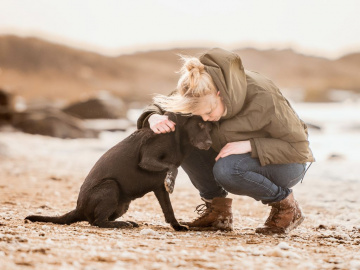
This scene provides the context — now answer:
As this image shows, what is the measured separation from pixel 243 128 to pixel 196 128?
39 centimetres

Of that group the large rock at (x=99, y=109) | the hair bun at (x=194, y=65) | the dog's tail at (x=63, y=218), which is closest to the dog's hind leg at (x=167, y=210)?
the dog's tail at (x=63, y=218)

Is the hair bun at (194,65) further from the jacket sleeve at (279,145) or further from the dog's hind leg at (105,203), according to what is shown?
the dog's hind leg at (105,203)

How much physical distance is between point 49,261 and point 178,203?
3.31m

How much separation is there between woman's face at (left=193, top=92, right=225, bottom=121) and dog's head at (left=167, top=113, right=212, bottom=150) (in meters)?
0.18

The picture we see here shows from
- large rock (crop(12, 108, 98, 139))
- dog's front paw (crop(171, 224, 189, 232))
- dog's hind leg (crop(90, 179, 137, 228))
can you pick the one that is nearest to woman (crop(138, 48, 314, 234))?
dog's front paw (crop(171, 224, 189, 232))

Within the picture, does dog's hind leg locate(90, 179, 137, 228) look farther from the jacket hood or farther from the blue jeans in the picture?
the jacket hood

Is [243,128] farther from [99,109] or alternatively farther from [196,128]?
[99,109]

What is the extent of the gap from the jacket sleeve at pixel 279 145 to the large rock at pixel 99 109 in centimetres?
1710

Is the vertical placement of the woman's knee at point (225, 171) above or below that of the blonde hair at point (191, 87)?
below

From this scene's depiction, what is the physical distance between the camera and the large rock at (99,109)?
21.1 meters

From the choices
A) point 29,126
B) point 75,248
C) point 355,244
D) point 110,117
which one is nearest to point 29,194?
point 75,248

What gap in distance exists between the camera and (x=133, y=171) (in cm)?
414

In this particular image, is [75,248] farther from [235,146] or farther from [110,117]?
[110,117]

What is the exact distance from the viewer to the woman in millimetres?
3854
